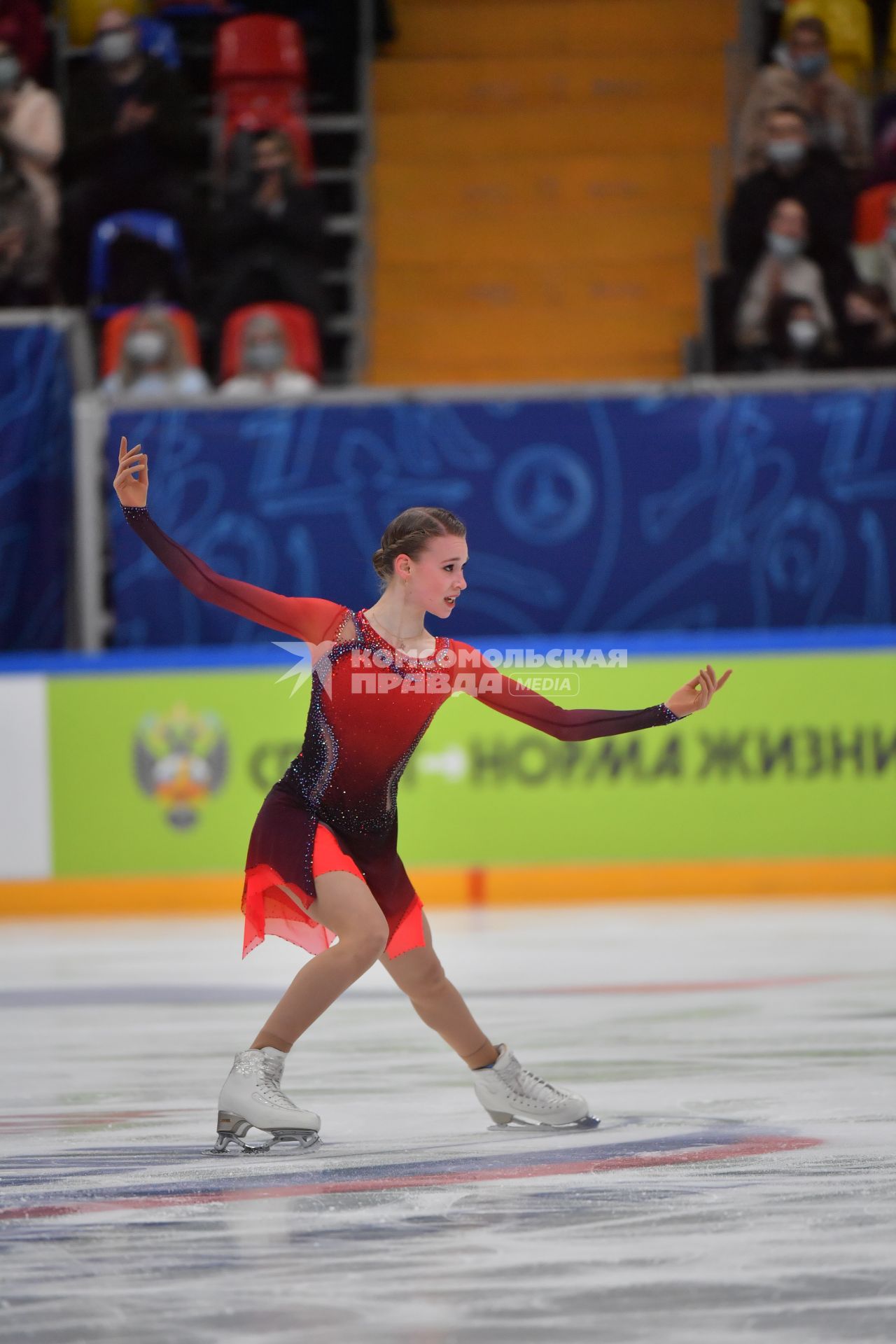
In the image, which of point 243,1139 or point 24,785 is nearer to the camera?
point 243,1139

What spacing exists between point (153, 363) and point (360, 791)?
5256 millimetres

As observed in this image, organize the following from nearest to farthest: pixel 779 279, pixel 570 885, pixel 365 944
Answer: pixel 365 944 < pixel 570 885 < pixel 779 279

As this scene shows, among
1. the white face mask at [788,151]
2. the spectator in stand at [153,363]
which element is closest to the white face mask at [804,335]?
the white face mask at [788,151]

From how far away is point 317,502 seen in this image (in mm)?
7949

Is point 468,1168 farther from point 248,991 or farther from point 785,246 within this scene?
point 785,246

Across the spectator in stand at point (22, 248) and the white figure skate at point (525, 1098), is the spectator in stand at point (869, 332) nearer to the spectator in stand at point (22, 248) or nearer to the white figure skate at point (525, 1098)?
the spectator in stand at point (22, 248)

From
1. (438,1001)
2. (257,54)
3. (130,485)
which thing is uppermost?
(257,54)

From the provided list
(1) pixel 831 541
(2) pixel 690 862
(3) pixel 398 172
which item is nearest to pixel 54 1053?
(2) pixel 690 862

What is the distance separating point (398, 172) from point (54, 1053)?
7362 millimetres

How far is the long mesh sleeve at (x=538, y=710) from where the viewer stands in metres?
3.39

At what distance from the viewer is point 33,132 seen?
9703mm

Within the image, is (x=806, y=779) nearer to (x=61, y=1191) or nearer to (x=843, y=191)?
(x=843, y=191)

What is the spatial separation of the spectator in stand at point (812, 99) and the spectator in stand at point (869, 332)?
121 cm


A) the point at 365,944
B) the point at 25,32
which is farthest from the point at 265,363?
the point at 365,944
